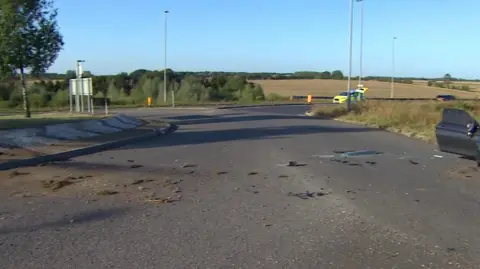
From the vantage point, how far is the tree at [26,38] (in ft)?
84.0

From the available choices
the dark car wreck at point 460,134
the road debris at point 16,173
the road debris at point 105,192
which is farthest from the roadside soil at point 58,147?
the dark car wreck at point 460,134

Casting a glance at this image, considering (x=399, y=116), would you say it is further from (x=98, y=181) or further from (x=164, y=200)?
(x=164, y=200)

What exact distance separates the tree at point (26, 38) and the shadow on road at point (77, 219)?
1974 centimetres

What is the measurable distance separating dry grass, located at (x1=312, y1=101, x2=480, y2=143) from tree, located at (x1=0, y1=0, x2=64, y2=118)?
16.7 meters

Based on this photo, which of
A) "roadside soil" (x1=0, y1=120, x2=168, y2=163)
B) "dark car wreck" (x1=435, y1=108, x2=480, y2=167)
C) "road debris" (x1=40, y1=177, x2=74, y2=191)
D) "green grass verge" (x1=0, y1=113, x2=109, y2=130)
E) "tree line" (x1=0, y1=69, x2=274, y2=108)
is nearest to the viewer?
"road debris" (x1=40, y1=177, x2=74, y2=191)

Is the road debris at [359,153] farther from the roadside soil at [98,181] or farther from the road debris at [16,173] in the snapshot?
the road debris at [16,173]

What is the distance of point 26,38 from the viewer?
2736cm

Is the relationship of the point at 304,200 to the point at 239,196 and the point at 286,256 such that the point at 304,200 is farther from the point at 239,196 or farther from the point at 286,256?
the point at 286,256

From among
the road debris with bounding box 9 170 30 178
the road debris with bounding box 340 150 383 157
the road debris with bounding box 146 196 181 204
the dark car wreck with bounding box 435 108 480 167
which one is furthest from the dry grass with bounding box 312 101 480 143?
the road debris with bounding box 9 170 30 178

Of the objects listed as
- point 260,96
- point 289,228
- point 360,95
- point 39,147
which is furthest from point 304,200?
point 260,96

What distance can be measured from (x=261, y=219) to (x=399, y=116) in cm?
2318

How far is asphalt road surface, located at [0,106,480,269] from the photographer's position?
5.95 m

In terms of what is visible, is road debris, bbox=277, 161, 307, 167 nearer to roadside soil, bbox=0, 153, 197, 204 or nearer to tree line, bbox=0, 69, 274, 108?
roadside soil, bbox=0, 153, 197, 204

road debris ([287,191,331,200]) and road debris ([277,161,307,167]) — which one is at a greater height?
road debris ([287,191,331,200])
